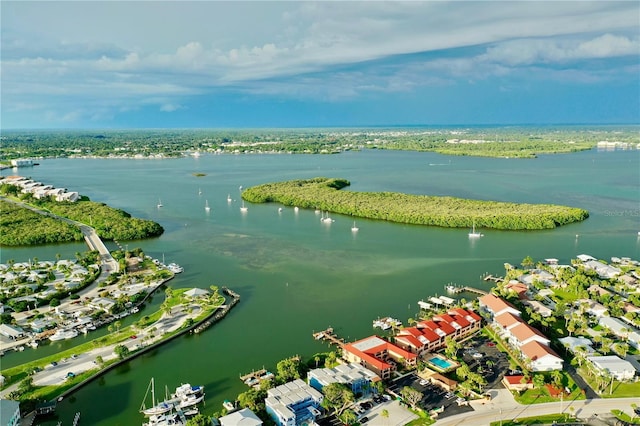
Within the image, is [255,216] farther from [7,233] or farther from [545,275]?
[545,275]

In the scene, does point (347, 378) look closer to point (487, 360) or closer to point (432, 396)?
point (432, 396)

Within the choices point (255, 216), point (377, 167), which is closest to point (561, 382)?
point (255, 216)

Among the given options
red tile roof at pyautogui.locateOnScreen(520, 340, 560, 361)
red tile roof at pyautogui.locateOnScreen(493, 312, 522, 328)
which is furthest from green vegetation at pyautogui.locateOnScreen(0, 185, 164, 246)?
red tile roof at pyautogui.locateOnScreen(520, 340, 560, 361)

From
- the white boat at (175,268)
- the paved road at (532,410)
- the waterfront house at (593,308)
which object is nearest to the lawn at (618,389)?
the paved road at (532,410)

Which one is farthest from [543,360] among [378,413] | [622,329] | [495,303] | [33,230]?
[33,230]

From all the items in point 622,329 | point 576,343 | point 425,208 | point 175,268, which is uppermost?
point 425,208

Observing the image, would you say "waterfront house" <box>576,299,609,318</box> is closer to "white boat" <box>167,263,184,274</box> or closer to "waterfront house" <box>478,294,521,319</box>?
"waterfront house" <box>478,294,521,319</box>
